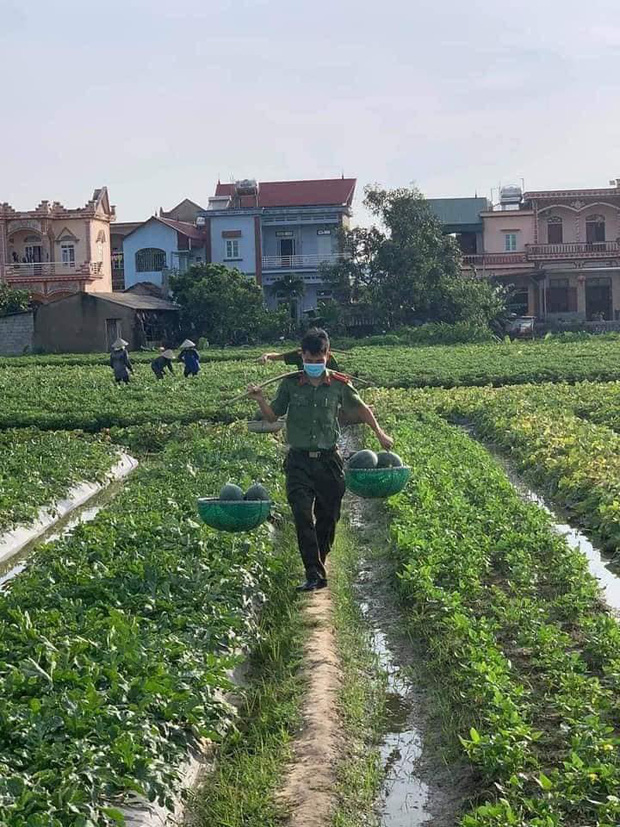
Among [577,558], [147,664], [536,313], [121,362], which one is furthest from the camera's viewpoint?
[536,313]

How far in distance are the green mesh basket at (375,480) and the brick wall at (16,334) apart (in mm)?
41435

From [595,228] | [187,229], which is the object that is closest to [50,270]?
[187,229]

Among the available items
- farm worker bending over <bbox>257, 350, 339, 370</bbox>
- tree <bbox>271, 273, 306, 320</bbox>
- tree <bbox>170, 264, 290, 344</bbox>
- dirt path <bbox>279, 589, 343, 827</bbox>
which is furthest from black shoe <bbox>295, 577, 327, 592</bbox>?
tree <bbox>271, 273, 306, 320</bbox>

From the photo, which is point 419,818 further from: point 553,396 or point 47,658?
point 553,396

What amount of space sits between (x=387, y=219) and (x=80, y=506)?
37055mm

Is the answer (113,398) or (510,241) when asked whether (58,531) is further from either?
(510,241)

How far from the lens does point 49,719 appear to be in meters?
5.29

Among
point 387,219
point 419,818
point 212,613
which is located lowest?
point 419,818

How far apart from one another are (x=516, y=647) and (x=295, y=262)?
5085cm

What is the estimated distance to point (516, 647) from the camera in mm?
7273

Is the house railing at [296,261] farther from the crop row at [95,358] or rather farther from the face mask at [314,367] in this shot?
the face mask at [314,367]

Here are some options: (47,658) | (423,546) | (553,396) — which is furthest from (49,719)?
(553,396)

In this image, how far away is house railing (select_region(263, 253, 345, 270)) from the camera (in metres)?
57.2

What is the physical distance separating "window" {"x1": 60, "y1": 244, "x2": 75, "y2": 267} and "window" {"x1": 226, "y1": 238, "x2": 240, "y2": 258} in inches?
299
